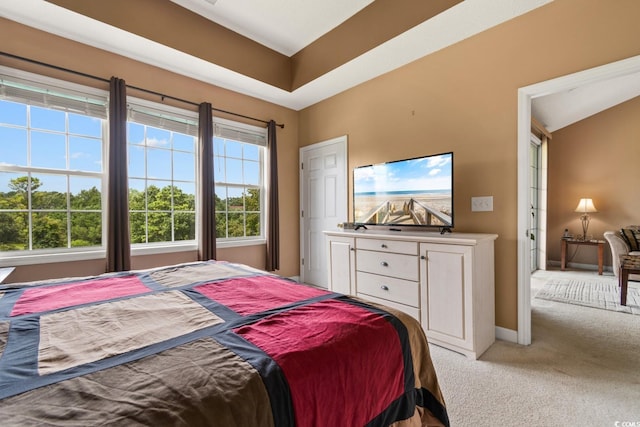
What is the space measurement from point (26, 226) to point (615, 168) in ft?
26.6

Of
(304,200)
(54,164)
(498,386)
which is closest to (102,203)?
(54,164)

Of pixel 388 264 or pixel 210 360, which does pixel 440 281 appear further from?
pixel 210 360

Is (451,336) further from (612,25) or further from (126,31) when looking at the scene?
(126,31)

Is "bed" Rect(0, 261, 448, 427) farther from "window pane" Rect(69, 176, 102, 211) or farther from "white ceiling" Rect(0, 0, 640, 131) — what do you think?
"white ceiling" Rect(0, 0, 640, 131)

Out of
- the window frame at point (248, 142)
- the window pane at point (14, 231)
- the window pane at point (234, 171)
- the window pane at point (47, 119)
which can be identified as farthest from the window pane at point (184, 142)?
the window pane at point (14, 231)

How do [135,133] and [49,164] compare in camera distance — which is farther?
[135,133]

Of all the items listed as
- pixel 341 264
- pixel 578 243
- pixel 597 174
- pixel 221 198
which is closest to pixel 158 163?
pixel 221 198

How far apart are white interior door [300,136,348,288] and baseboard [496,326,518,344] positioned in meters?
2.00

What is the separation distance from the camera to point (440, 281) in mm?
2297

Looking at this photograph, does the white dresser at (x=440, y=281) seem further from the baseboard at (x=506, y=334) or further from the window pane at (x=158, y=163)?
the window pane at (x=158, y=163)

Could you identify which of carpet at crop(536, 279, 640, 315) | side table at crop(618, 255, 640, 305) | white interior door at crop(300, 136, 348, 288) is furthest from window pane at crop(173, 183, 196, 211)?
side table at crop(618, 255, 640, 305)

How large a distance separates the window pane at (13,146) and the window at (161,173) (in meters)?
0.77

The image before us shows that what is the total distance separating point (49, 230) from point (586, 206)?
757 cm

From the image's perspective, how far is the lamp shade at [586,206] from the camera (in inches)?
201
